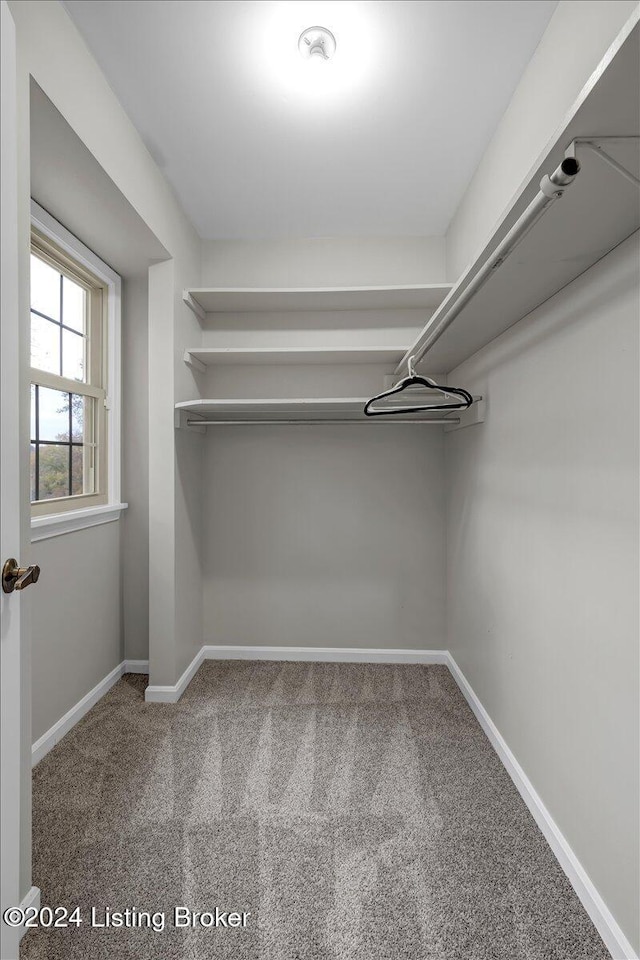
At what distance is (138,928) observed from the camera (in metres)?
1.28

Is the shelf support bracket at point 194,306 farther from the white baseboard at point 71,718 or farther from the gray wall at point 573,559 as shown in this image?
the white baseboard at point 71,718

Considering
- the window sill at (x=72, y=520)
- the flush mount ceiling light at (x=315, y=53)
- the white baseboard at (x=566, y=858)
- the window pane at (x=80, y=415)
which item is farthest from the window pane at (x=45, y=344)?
the white baseboard at (x=566, y=858)

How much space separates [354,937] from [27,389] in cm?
164

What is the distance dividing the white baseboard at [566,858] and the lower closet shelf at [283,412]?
146 cm

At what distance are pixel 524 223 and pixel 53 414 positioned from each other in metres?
2.05

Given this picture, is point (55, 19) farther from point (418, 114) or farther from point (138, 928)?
point (138, 928)

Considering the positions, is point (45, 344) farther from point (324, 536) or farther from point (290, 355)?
point (324, 536)

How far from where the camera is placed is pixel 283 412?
9.04 ft

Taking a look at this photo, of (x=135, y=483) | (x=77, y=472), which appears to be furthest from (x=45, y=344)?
(x=135, y=483)

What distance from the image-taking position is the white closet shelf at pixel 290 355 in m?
2.64

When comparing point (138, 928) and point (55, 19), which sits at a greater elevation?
point (55, 19)

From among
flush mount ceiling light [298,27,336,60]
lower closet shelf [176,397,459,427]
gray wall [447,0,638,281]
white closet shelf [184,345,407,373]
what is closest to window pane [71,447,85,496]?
lower closet shelf [176,397,459,427]

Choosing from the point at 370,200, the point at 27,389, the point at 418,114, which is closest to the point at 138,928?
the point at 27,389

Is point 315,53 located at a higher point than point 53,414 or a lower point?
higher
